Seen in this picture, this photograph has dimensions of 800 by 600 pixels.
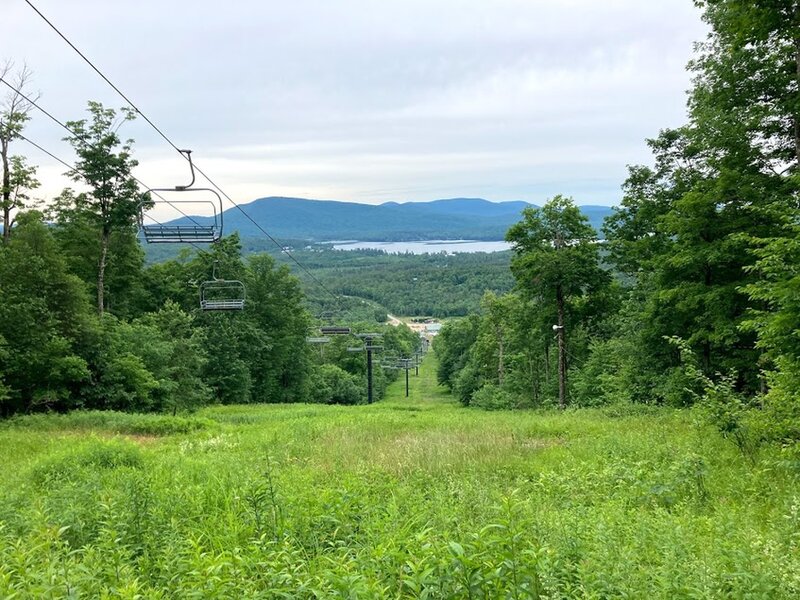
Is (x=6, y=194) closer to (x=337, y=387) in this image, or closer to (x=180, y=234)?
(x=180, y=234)

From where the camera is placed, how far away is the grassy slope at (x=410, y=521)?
10.6 ft

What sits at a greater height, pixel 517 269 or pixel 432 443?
pixel 517 269

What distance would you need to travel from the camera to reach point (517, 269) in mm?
25344

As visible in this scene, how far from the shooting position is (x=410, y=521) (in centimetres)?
480

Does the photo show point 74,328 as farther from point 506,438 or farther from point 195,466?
point 506,438

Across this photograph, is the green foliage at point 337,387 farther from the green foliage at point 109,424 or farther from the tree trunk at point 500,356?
the green foliage at point 109,424

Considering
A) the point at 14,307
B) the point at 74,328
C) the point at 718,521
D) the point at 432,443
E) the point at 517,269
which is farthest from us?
the point at 517,269

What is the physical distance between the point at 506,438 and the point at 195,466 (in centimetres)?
610

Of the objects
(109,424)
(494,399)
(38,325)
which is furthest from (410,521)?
(494,399)

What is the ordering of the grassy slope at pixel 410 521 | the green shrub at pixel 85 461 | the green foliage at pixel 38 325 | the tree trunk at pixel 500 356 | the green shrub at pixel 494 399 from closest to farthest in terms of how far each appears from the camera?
the grassy slope at pixel 410 521, the green shrub at pixel 85 461, the green foliage at pixel 38 325, the green shrub at pixel 494 399, the tree trunk at pixel 500 356

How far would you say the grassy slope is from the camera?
3221 millimetres

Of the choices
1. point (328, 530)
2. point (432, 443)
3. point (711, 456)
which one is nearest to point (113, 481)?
point (328, 530)

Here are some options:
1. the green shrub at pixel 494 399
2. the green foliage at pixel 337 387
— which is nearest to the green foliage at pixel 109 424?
the green shrub at pixel 494 399

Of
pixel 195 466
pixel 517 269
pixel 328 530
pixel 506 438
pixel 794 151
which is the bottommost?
pixel 506 438
